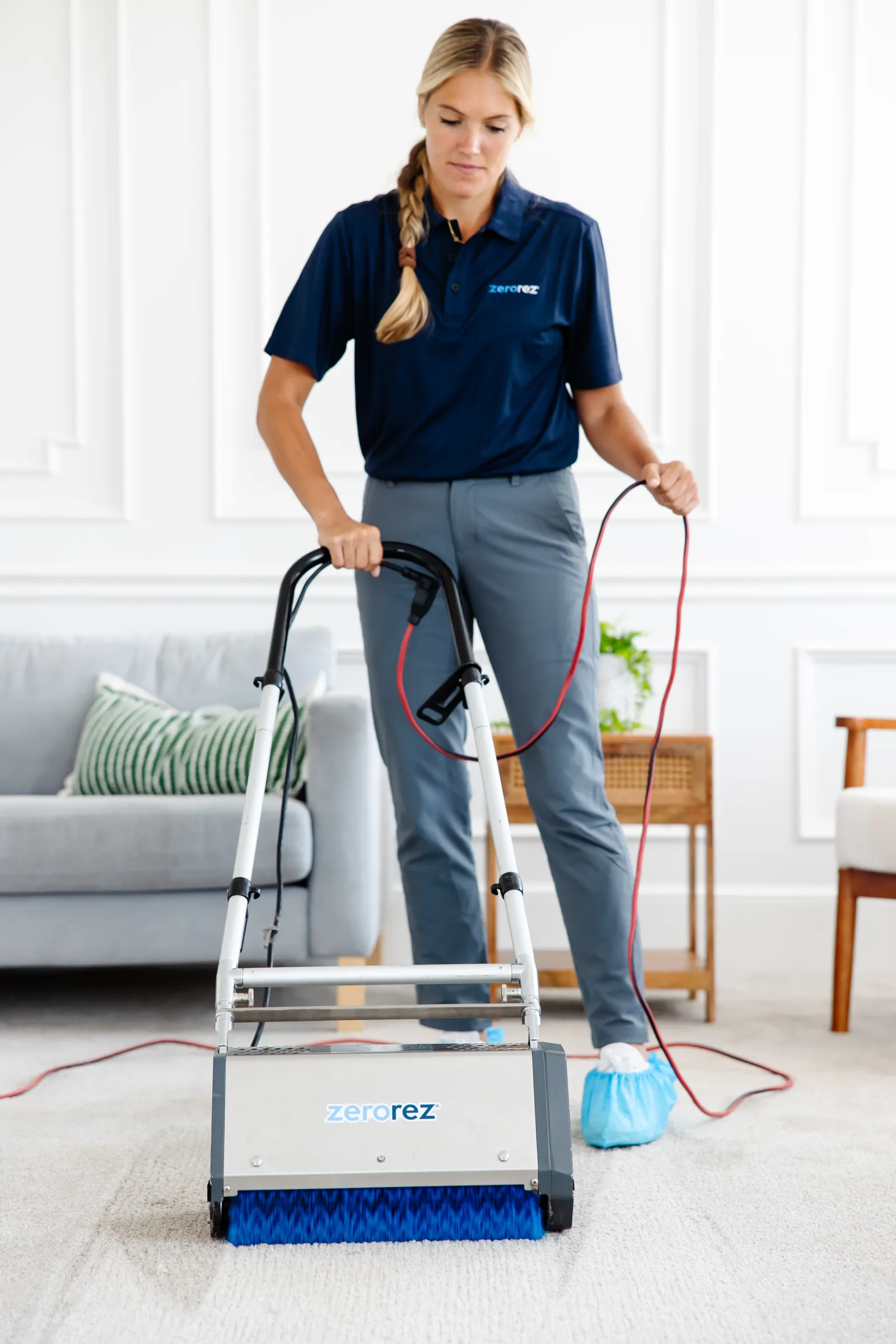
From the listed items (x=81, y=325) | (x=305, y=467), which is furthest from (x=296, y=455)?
(x=81, y=325)

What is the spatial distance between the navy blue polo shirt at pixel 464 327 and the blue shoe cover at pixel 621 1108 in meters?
0.81

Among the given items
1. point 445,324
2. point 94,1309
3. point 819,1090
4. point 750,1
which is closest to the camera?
point 94,1309

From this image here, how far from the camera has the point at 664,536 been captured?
3.07 m

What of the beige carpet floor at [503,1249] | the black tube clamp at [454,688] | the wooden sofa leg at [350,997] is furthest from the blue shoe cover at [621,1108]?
the wooden sofa leg at [350,997]

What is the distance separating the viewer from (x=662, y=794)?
2.50 metres

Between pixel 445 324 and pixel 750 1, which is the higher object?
pixel 750 1

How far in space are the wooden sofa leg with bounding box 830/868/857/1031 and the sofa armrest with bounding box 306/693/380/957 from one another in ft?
2.84

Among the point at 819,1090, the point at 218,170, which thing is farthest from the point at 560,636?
the point at 218,170

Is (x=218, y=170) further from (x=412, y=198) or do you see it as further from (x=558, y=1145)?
(x=558, y=1145)

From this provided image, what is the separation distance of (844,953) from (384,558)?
1.32 meters

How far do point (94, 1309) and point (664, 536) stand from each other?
7.45 ft

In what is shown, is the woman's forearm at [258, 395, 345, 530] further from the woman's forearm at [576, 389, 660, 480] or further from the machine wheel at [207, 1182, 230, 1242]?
the machine wheel at [207, 1182, 230, 1242]

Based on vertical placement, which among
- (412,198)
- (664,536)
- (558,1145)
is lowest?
(558,1145)

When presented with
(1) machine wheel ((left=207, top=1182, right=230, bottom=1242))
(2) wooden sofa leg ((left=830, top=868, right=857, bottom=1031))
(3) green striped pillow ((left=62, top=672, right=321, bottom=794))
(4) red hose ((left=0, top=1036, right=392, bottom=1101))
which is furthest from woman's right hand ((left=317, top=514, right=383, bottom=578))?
(2) wooden sofa leg ((left=830, top=868, right=857, bottom=1031))
